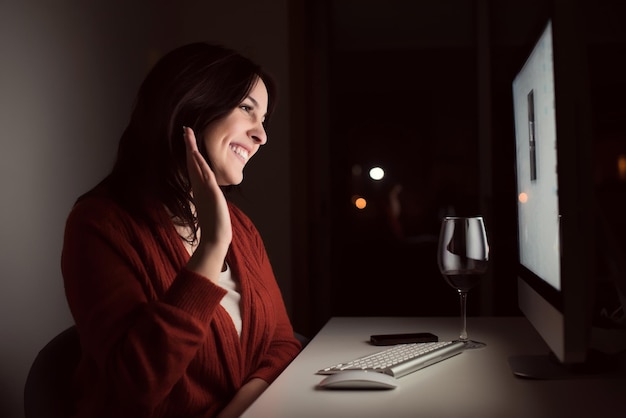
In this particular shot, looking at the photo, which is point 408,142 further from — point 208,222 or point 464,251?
point 208,222

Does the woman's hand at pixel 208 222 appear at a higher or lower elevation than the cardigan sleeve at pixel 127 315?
higher

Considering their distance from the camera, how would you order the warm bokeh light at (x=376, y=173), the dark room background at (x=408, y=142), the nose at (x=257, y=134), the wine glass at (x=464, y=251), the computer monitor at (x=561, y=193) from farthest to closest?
1. the warm bokeh light at (x=376, y=173)
2. the dark room background at (x=408, y=142)
3. the nose at (x=257, y=134)
4. the wine glass at (x=464, y=251)
5. the computer monitor at (x=561, y=193)

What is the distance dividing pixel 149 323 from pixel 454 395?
50 cm

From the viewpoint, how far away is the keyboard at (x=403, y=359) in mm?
1024

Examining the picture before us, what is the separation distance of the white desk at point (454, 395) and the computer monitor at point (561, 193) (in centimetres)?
7

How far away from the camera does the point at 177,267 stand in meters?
1.29

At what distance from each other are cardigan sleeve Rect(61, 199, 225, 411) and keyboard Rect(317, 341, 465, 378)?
9.5 inches

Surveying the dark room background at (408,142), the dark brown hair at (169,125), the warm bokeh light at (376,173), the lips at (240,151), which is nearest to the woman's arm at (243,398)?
the dark brown hair at (169,125)

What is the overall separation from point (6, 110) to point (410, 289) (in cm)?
250

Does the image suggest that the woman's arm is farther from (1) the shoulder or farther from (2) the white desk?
(1) the shoulder

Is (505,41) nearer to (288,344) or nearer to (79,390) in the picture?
(288,344)

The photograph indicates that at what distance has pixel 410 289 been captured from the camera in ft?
11.5

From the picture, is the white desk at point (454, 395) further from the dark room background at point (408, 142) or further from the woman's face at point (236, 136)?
the dark room background at point (408, 142)

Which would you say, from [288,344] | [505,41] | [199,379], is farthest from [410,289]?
[199,379]
